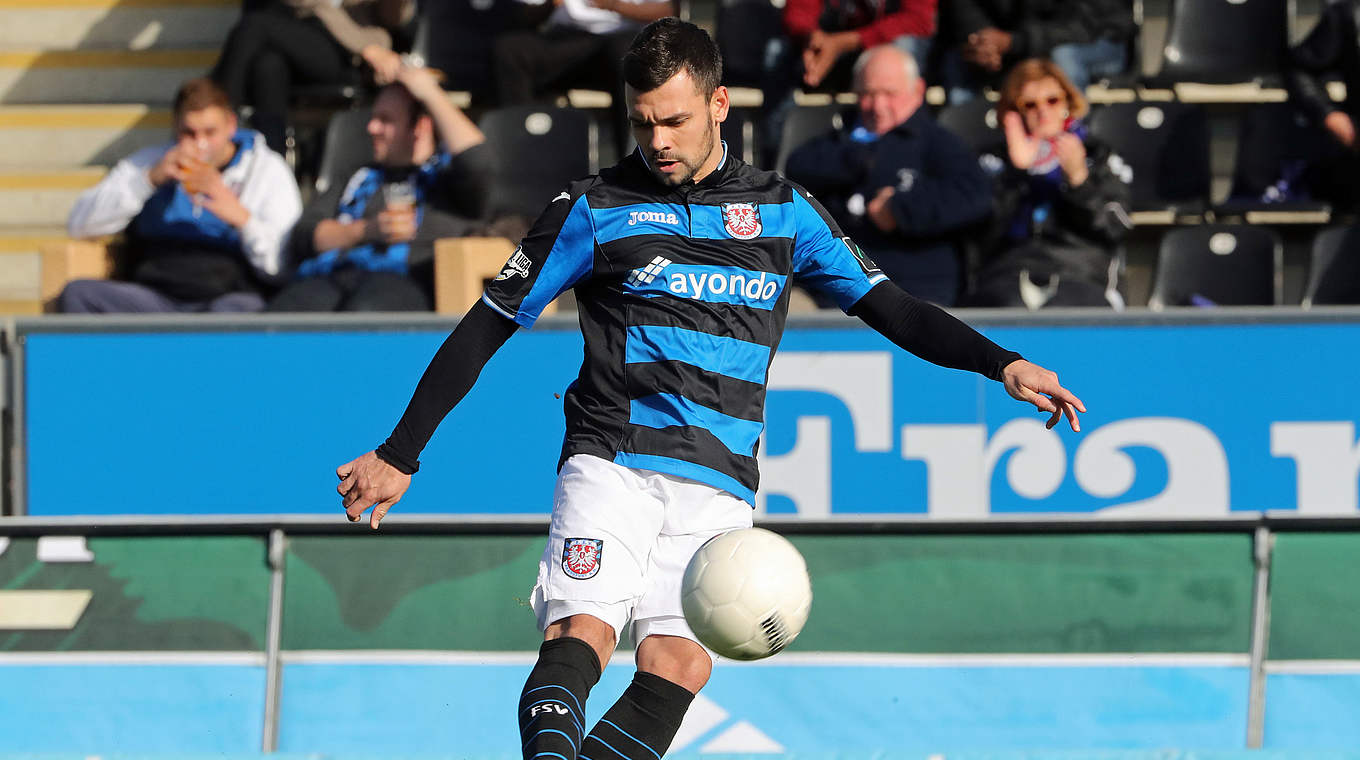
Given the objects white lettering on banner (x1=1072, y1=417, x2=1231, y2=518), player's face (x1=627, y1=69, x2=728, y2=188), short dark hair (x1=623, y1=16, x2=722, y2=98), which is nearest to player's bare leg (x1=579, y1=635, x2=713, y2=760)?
player's face (x1=627, y1=69, x2=728, y2=188)

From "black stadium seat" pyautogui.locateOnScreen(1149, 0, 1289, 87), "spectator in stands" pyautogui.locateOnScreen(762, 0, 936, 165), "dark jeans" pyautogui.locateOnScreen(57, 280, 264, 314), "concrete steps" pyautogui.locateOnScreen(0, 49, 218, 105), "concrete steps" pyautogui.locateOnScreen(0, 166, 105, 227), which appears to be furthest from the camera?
"concrete steps" pyautogui.locateOnScreen(0, 49, 218, 105)

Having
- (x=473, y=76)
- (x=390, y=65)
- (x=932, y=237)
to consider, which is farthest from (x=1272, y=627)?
A: (x=473, y=76)

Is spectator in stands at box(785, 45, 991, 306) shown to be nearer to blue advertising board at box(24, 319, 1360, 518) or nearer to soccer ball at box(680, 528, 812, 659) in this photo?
blue advertising board at box(24, 319, 1360, 518)

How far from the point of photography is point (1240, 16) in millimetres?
9164

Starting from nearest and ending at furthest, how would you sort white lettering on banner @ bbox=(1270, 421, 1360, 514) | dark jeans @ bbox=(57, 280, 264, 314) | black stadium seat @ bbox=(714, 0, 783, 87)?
1. white lettering on banner @ bbox=(1270, 421, 1360, 514)
2. dark jeans @ bbox=(57, 280, 264, 314)
3. black stadium seat @ bbox=(714, 0, 783, 87)

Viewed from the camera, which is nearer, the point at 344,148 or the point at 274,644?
the point at 274,644

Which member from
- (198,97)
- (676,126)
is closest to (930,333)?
(676,126)

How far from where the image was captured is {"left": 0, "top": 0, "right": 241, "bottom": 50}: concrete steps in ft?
33.9

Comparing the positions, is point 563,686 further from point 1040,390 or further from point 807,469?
point 807,469

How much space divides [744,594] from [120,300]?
4.84m

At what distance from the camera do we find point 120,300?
734cm

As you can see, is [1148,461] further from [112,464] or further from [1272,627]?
[112,464]

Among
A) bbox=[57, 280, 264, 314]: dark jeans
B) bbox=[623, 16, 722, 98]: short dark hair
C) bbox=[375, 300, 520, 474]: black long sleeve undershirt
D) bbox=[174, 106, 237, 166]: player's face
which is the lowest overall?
bbox=[375, 300, 520, 474]: black long sleeve undershirt

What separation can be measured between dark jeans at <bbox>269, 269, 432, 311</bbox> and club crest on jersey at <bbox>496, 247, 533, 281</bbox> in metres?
3.44
